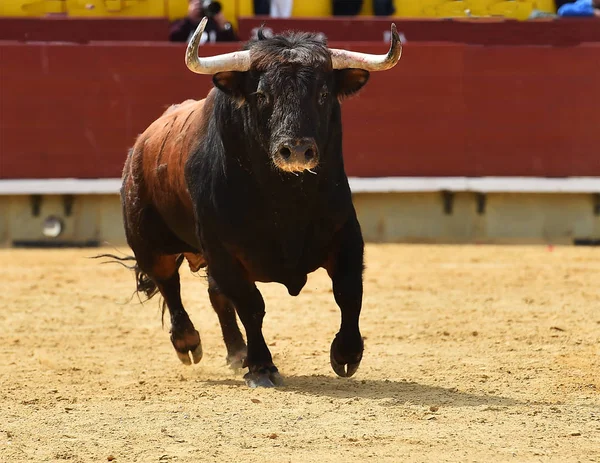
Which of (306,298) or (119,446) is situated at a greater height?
(119,446)

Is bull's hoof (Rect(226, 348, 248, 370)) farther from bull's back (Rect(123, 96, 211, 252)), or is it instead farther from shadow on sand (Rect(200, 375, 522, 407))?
bull's back (Rect(123, 96, 211, 252))

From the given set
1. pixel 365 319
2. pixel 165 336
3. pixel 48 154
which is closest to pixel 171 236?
pixel 165 336

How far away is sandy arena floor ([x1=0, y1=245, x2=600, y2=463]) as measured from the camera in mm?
3916

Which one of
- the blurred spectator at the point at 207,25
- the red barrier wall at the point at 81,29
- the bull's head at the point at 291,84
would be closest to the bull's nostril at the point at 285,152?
the bull's head at the point at 291,84

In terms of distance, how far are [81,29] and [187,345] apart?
564 cm

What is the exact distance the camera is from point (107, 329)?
6.96m

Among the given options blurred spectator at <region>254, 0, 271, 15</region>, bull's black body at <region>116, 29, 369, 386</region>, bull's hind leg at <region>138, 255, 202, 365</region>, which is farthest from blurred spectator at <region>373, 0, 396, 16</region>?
bull's black body at <region>116, 29, 369, 386</region>

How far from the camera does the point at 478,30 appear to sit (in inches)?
435

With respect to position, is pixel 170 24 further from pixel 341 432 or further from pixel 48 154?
pixel 341 432

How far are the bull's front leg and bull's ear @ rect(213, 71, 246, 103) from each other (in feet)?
2.15

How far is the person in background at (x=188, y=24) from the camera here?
10.4 metres

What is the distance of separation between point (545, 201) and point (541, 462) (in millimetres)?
7467

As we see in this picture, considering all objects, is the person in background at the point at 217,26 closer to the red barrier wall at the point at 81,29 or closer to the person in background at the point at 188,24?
the person in background at the point at 188,24

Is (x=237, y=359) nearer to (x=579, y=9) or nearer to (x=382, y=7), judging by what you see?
(x=382, y=7)
